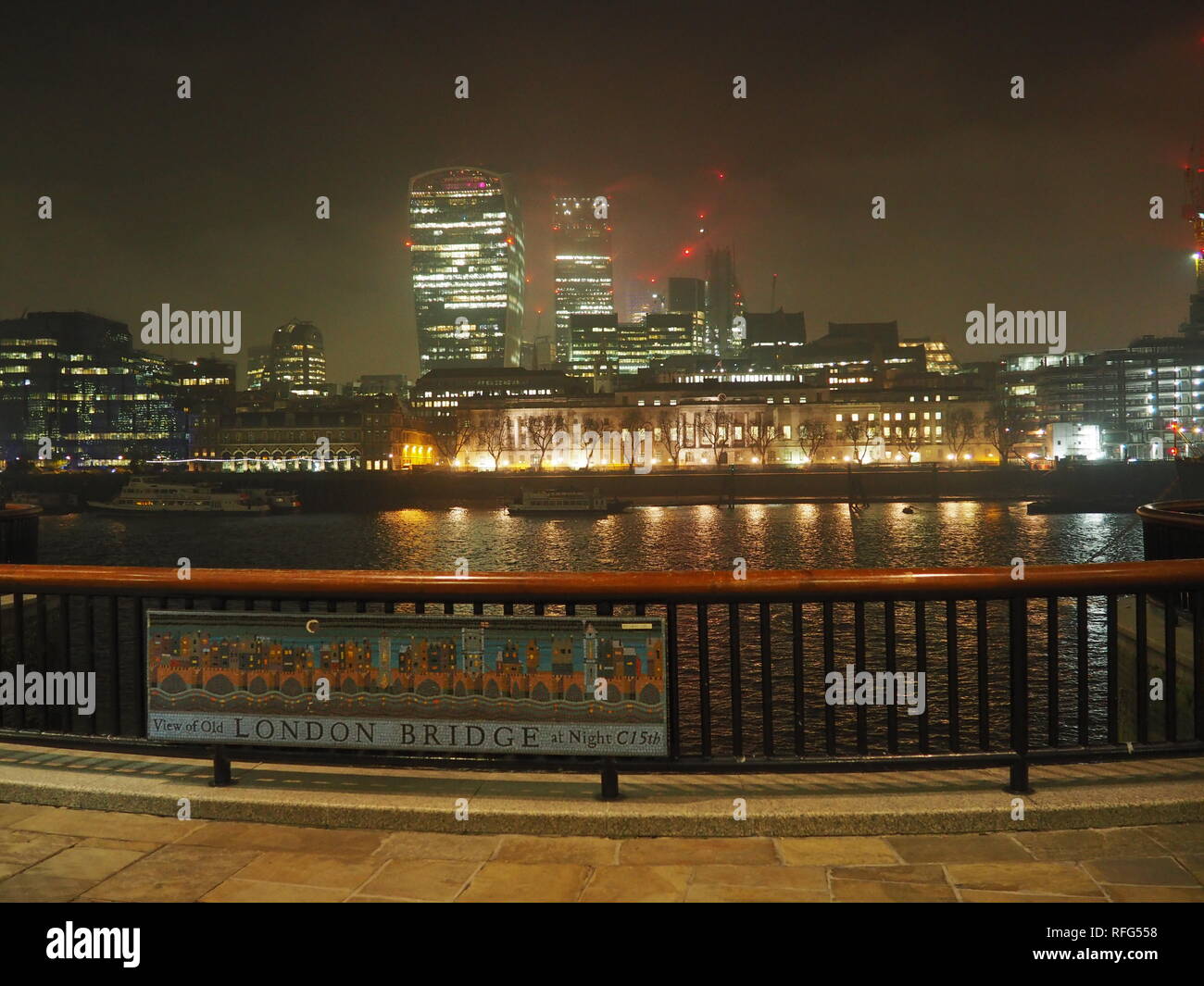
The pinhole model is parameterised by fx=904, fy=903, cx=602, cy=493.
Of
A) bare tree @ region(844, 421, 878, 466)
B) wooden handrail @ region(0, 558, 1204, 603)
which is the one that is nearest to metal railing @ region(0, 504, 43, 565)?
wooden handrail @ region(0, 558, 1204, 603)

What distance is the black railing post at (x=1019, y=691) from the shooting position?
4984 millimetres

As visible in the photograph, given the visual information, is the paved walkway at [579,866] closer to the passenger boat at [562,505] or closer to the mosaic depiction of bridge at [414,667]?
the mosaic depiction of bridge at [414,667]

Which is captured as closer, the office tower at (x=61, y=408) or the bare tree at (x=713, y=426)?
the bare tree at (x=713, y=426)

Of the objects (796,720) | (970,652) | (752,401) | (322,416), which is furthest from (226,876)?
(752,401)

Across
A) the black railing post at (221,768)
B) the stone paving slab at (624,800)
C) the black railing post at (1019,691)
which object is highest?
the black railing post at (1019,691)

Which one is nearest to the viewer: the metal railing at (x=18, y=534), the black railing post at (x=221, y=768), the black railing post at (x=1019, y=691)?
the black railing post at (x=1019, y=691)

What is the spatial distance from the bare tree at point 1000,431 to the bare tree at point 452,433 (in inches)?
3432

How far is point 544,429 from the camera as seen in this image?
150 metres

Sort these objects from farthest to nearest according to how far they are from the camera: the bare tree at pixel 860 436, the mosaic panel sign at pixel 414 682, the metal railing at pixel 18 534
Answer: the bare tree at pixel 860 436 < the metal railing at pixel 18 534 < the mosaic panel sign at pixel 414 682

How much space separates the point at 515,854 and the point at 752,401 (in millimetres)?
153520

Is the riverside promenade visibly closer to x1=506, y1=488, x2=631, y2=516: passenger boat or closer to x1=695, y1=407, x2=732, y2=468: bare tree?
x1=506, y1=488, x2=631, y2=516: passenger boat

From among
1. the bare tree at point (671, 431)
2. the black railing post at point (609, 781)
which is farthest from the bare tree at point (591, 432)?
the black railing post at point (609, 781)

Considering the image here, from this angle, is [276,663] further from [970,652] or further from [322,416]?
[322,416]

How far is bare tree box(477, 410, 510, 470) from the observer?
152m
